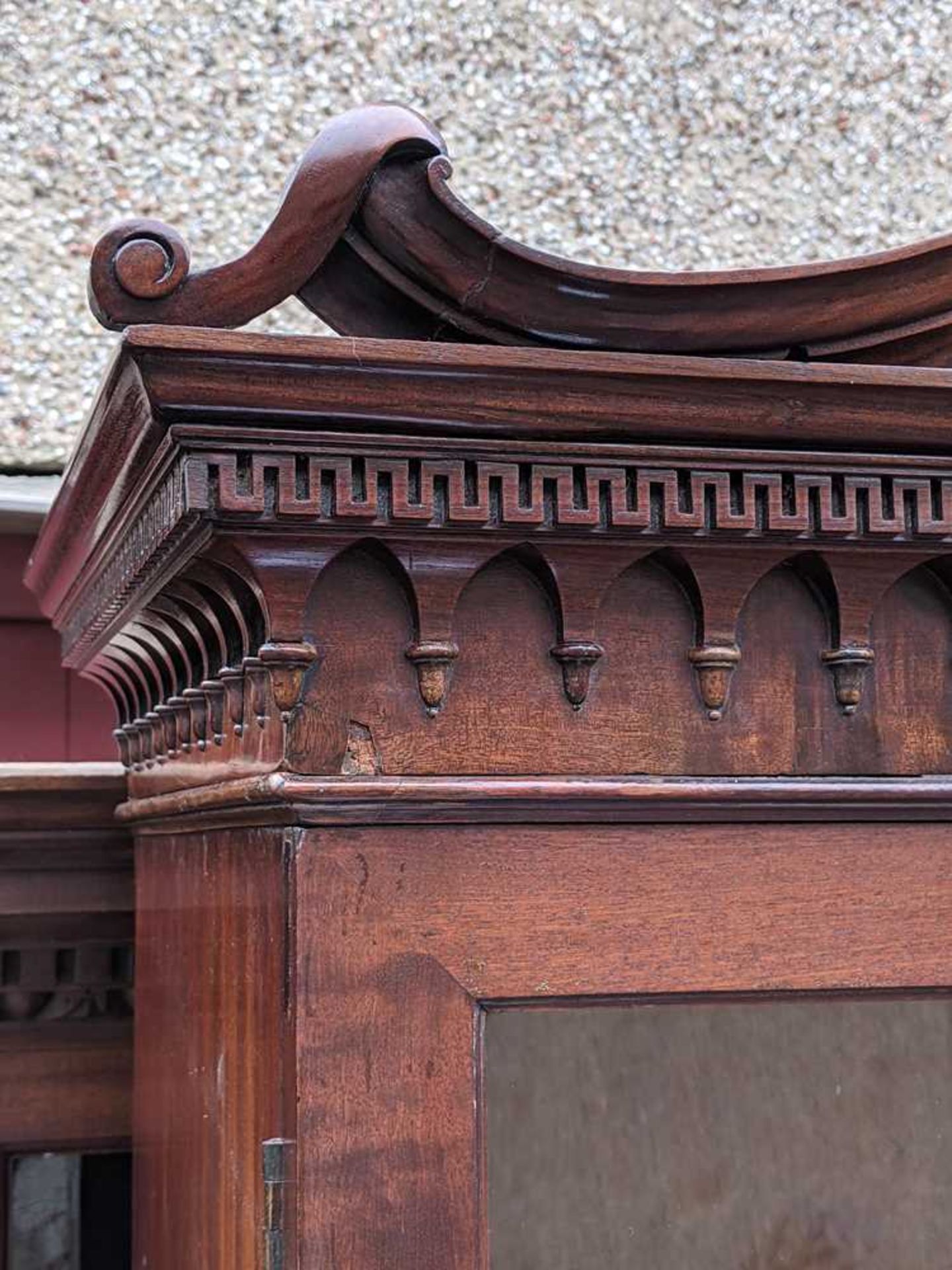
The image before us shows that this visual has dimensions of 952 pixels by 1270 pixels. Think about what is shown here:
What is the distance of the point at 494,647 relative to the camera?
0.46m

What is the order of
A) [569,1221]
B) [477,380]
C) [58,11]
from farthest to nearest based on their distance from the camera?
[58,11] → [569,1221] → [477,380]

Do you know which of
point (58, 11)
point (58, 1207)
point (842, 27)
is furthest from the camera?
point (842, 27)

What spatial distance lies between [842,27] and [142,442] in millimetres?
989

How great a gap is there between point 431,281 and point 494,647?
108mm

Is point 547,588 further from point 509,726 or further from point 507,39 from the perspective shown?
point 507,39

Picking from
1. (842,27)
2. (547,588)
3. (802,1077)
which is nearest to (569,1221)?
(802,1077)

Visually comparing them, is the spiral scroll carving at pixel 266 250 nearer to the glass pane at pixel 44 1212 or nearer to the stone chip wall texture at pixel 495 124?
the glass pane at pixel 44 1212

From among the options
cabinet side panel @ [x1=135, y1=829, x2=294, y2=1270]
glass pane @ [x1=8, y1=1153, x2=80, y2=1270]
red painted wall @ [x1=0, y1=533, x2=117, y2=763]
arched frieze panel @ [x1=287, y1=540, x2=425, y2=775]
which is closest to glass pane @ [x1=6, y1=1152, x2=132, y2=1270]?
glass pane @ [x1=8, y1=1153, x2=80, y2=1270]

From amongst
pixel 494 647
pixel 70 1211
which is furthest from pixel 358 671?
pixel 70 1211

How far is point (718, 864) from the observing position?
47 centimetres

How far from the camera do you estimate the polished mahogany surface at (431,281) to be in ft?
1.36

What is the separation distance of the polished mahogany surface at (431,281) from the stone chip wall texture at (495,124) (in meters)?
0.67

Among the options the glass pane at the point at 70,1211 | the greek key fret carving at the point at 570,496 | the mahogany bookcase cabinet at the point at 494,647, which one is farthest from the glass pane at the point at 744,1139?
the glass pane at the point at 70,1211

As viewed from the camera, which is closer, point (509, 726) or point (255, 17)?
point (509, 726)
